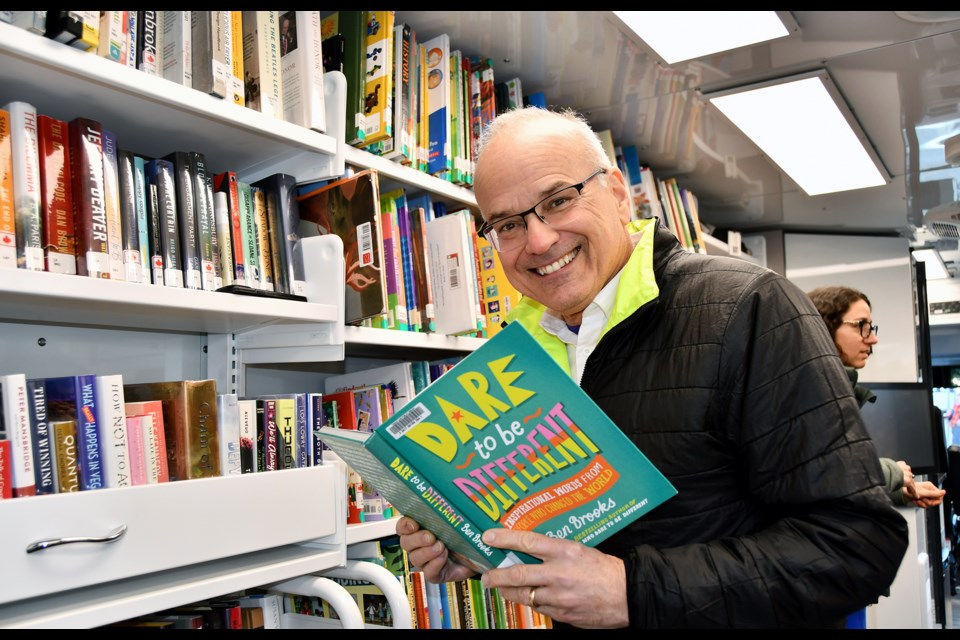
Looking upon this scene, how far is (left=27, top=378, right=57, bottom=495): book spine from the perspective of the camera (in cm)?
101

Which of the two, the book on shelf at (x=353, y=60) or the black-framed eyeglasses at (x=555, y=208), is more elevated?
the book on shelf at (x=353, y=60)

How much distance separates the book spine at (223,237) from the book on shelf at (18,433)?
418 millimetres

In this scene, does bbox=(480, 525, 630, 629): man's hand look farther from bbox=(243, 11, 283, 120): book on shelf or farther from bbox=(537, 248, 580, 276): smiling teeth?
bbox=(243, 11, 283, 120): book on shelf

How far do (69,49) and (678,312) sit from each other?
991 mm

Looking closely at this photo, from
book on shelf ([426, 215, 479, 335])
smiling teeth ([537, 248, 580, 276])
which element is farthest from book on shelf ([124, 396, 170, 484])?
book on shelf ([426, 215, 479, 335])

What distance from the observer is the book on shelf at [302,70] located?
58.5 inches

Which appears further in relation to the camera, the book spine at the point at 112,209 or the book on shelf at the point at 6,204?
the book spine at the point at 112,209

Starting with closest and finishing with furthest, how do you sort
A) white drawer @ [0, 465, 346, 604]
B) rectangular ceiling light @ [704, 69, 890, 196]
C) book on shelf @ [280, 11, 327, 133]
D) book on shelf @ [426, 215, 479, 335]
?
white drawer @ [0, 465, 346, 604] → book on shelf @ [280, 11, 327, 133] → book on shelf @ [426, 215, 479, 335] → rectangular ceiling light @ [704, 69, 890, 196]

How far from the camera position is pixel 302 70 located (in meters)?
1.50

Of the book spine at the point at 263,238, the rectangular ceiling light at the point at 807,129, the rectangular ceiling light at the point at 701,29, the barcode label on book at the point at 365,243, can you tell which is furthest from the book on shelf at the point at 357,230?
the rectangular ceiling light at the point at 807,129

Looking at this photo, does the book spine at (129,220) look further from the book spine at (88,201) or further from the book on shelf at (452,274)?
the book on shelf at (452,274)

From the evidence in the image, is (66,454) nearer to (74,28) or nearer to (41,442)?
(41,442)

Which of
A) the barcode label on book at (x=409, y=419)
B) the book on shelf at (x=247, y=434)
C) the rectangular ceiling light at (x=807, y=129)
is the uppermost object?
the rectangular ceiling light at (x=807, y=129)

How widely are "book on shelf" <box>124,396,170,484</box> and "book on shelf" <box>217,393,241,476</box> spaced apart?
11 centimetres
